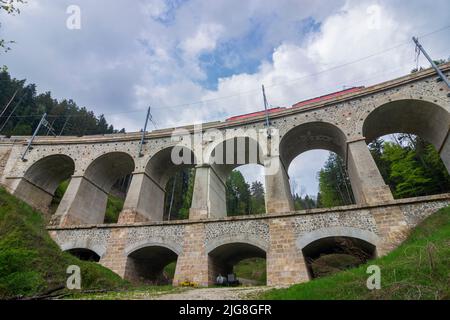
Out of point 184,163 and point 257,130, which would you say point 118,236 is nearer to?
point 184,163

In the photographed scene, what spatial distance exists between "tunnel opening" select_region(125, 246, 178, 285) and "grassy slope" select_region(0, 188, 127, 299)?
10.9ft

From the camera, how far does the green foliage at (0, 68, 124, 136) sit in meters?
38.4

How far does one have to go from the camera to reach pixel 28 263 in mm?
7062

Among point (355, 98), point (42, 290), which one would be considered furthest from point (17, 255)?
point (355, 98)

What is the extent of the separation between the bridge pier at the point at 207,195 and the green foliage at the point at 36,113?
106 ft

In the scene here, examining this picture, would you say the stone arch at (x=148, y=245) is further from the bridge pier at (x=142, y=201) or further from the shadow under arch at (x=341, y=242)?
the shadow under arch at (x=341, y=242)

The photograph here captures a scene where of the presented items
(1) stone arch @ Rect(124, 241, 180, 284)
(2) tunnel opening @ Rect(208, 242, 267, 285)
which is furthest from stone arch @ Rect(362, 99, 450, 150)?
(1) stone arch @ Rect(124, 241, 180, 284)

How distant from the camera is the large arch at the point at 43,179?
19047 millimetres

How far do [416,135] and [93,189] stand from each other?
23.6 meters

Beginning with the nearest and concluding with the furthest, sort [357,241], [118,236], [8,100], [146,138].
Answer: [357,241], [118,236], [146,138], [8,100]

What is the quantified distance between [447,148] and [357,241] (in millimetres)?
8156

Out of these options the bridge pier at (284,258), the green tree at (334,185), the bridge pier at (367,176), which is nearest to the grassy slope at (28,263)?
the bridge pier at (284,258)

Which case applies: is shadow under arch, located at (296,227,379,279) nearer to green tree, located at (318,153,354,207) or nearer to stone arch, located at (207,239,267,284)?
stone arch, located at (207,239,267,284)

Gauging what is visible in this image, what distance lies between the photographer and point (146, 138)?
19125 mm
